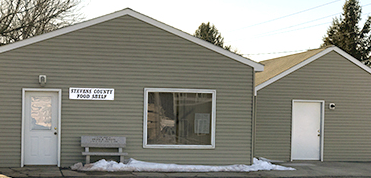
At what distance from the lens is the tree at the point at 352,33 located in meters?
33.4

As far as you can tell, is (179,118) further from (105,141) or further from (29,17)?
(29,17)

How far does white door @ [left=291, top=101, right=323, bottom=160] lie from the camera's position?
1350 centimetres

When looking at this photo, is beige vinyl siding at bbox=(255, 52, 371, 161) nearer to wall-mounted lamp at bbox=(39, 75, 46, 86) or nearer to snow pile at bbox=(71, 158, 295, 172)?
snow pile at bbox=(71, 158, 295, 172)

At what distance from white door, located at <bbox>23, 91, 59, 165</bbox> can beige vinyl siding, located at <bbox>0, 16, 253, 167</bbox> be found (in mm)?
237

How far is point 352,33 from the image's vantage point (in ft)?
112

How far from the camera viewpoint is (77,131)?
10453 mm

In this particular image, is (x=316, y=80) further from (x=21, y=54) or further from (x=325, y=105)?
(x=21, y=54)

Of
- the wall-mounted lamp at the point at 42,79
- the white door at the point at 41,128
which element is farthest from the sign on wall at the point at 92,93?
the wall-mounted lamp at the point at 42,79

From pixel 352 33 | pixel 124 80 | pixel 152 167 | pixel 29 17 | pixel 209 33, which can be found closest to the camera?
pixel 152 167

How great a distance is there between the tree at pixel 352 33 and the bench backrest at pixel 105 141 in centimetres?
2813

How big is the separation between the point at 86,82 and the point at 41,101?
130 cm

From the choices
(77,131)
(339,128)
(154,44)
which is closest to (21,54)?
(77,131)

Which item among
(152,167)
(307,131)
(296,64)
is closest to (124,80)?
(152,167)

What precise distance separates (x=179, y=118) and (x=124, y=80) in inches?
74.8
